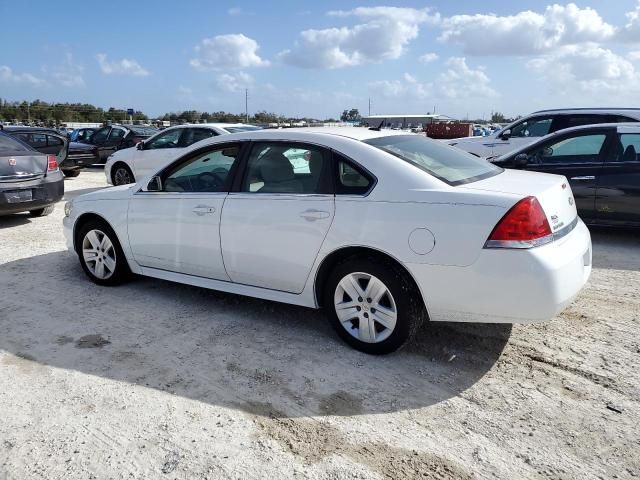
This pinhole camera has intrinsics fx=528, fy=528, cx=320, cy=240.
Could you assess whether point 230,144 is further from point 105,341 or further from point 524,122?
point 524,122

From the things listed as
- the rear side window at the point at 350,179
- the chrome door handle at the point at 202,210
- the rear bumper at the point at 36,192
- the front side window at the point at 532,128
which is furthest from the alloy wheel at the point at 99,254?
the front side window at the point at 532,128

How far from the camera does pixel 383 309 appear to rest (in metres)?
3.57

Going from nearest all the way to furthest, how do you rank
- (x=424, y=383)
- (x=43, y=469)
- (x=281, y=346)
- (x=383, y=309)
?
(x=43, y=469) → (x=424, y=383) → (x=383, y=309) → (x=281, y=346)

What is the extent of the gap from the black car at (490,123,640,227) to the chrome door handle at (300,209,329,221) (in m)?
4.40

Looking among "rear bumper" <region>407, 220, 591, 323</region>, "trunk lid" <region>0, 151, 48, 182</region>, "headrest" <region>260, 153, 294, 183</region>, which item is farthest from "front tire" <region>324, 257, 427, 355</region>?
"trunk lid" <region>0, 151, 48, 182</region>

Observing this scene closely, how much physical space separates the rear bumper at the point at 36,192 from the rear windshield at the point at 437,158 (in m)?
6.35

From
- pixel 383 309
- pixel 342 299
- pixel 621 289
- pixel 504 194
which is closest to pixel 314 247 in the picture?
pixel 342 299

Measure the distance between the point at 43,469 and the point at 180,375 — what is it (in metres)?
1.03

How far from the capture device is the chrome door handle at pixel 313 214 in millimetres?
3695

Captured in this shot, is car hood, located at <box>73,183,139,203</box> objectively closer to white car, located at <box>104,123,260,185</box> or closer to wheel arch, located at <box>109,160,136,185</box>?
white car, located at <box>104,123,260,185</box>

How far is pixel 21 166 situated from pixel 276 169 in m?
5.84

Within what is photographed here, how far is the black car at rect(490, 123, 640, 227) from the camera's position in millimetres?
6469

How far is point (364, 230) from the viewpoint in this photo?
3.50 meters

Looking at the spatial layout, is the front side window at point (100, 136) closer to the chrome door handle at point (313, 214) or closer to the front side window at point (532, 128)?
the front side window at point (532, 128)
